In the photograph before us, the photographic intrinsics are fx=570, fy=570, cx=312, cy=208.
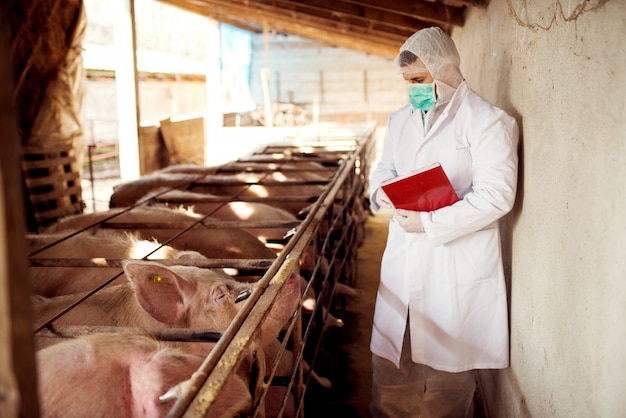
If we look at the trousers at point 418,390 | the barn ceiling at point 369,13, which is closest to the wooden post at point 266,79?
the barn ceiling at point 369,13

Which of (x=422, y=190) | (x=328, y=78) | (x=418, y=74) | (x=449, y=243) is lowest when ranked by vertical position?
(x=449, y=243)

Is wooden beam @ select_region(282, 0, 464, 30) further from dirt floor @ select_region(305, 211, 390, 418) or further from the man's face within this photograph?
the man's face

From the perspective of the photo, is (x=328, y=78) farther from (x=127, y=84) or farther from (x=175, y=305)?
(x=175, y=305)

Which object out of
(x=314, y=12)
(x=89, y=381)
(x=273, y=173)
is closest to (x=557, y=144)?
(x=89, y=381)

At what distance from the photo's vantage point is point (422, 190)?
2.71 metres

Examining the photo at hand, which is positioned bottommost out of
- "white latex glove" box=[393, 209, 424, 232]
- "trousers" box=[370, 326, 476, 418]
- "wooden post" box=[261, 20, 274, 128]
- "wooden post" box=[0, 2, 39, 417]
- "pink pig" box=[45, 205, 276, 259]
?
"trousers" box=[370, 326, 476, 418]

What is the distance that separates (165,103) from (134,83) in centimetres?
1464

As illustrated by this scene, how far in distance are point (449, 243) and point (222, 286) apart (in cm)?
112

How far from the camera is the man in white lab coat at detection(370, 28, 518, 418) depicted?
2.54m

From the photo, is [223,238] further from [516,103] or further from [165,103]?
[165,103]

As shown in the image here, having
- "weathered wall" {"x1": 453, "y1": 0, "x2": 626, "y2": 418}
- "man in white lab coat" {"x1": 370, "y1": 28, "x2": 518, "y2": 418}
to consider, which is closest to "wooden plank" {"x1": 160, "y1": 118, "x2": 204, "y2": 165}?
"man in white lab coat" {"x1": 370, "y1": 28, "x2": 518, "y2": 418}

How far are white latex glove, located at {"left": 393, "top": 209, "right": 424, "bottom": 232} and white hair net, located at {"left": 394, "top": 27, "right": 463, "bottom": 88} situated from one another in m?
0.66

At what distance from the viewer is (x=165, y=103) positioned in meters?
22.8

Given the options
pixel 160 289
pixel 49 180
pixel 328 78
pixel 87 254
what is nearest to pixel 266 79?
pixel 328 78
